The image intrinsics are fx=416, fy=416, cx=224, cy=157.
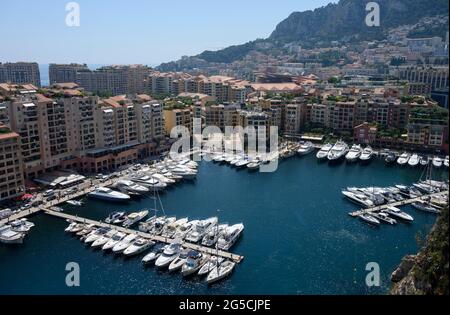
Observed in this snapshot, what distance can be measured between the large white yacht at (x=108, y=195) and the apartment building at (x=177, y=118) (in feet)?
40.7

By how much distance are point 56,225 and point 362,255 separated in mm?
13250

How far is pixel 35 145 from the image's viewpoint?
24219 mm

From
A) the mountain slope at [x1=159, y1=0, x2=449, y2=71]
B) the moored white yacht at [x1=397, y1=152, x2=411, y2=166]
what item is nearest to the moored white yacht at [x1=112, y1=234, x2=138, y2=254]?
the moored white yacht at [x1=397, y1=152, x2=411, y2=166]

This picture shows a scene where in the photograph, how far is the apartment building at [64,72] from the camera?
191ft

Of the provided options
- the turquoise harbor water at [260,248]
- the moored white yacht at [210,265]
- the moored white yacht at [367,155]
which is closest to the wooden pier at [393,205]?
the turquoise harbor water at [260,248]

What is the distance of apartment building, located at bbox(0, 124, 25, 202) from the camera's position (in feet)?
67.3

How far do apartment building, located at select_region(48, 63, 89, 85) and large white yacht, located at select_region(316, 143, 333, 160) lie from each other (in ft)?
129

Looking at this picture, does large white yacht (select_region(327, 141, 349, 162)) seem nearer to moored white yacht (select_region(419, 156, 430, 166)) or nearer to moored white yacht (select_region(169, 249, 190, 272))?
moored white yacht (select_region(419, 156, 430, 166))

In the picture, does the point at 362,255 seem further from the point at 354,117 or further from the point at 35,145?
the point at 354,117

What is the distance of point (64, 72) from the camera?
5878 centimetres

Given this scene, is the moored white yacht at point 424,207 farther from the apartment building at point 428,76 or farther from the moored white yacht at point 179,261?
the apartment building at point 428,76

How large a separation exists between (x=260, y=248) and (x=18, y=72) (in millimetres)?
50500

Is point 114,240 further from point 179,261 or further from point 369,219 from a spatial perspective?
point 369,219
